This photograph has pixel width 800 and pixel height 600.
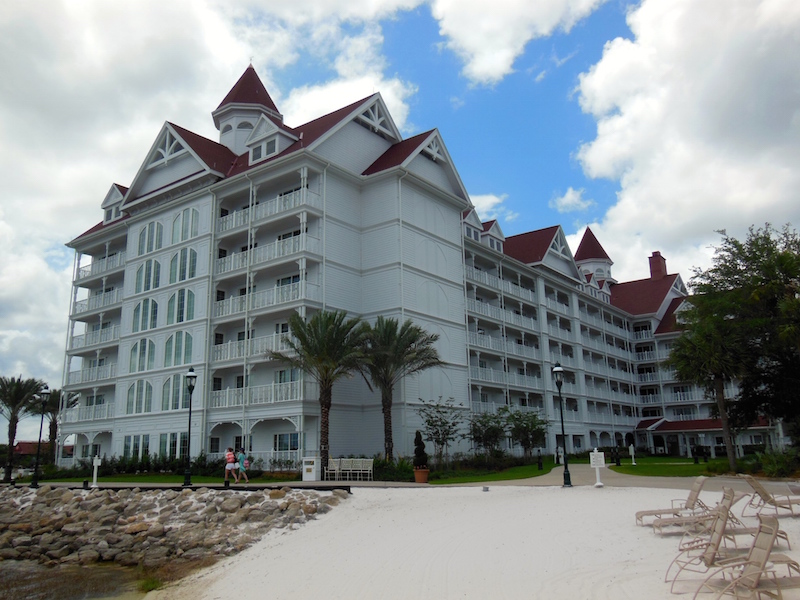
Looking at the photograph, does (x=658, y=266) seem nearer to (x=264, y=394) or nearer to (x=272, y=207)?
Result: (x=272, y=207)

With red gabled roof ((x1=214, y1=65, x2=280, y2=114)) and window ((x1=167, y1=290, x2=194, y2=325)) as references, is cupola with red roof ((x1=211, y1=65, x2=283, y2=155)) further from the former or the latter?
window ((x1=167, y1=290, x2=194, y2=325))

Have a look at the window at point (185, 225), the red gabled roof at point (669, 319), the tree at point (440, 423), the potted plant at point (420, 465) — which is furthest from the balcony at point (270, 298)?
the red gabled roof at point (669, 319)

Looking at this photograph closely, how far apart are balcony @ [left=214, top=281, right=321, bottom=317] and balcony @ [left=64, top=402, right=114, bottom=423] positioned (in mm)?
11572

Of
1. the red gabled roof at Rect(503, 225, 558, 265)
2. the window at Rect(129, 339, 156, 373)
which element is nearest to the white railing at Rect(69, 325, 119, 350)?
the window at Rect(129, 339, 156, 373)

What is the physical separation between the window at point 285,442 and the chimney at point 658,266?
5358 cm

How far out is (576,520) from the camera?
15.7 m

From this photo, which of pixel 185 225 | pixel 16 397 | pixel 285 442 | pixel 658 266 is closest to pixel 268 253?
pixel 185 225

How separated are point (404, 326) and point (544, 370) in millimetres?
22852

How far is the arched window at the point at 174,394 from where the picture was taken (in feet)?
126

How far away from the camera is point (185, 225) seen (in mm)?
41719

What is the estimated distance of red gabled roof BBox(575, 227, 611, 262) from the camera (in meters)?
77.0

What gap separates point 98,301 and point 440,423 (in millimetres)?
28014

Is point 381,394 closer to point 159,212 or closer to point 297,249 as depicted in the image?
point 297,249

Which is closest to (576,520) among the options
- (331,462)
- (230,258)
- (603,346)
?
(331,462)
